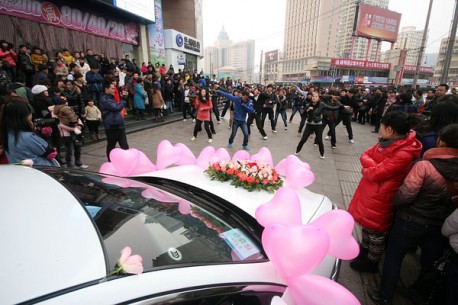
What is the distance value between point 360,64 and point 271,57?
49.5 metres

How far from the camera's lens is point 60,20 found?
10172 mm

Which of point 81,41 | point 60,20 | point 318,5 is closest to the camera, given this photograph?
point 60,20

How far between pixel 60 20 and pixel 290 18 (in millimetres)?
88534

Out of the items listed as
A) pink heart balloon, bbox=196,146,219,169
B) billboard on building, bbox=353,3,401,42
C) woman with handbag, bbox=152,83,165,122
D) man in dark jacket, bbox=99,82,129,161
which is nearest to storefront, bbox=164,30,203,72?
woman with handbag, bbox=152,83,165,122

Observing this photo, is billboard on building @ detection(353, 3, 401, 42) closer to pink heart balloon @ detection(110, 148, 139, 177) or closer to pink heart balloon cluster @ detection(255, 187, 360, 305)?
pink heart balloon @ detection(110, 148, 139, 177)

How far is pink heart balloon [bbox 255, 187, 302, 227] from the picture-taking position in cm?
153

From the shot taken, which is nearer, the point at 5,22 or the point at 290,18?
the point at 5,22

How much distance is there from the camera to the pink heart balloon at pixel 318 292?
1.21 meters

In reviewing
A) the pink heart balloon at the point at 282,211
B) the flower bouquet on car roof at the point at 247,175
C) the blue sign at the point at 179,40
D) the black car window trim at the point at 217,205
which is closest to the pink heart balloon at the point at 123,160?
the black car window trim at the point at 217,205

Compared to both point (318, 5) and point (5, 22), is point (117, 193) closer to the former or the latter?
point (5, 22)

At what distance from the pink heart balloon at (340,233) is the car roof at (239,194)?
286 millimetres

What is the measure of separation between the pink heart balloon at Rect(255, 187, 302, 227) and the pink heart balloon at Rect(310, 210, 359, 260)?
207mm

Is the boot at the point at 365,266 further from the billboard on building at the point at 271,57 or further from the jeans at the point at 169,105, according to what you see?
the billboard on building at the point at 271,57

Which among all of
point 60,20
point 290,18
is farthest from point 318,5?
point 60,20
